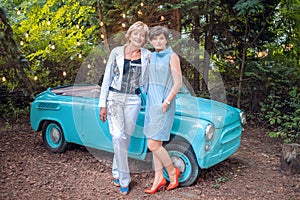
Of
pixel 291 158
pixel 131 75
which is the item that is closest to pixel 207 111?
pixel 131 75

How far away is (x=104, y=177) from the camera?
163 inches

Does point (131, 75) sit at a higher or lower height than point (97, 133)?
higher

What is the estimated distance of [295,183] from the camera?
13.0 ft

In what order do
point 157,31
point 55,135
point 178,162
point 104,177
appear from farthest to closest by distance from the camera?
point 55,135 → point 104,177 → point 178,162 → point 157,31

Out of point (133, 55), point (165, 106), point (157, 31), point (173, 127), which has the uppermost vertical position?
point (157, 31)

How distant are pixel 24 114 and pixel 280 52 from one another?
5.95m

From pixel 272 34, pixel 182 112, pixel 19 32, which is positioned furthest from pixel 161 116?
pixel 19 32

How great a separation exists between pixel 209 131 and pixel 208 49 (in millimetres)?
4297

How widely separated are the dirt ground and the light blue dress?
79 centimetres

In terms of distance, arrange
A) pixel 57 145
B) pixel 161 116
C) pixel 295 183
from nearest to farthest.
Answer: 1. pixel 161 116
2. pixel 295 183
3. pixel 57 145

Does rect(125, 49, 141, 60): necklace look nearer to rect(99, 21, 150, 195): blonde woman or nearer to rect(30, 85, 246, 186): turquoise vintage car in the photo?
rect(99, 21, 150, 195): blonde woman

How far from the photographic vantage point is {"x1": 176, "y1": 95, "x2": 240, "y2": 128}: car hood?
3.65 metres

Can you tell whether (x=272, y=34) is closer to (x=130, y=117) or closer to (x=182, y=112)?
(x=182, y=112)

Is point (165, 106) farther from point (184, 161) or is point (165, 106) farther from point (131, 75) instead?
point (184, 161)
